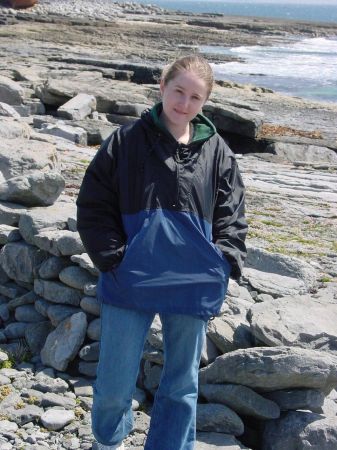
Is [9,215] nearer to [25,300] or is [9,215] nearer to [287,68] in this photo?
[25,300]

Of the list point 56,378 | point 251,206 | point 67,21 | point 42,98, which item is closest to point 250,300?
point 56,378

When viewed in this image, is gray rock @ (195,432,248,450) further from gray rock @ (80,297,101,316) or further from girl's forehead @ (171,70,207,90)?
girl's forehead @ (171,70,207,90)

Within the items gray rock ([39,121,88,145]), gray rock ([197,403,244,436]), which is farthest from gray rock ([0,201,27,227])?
gray rock ([39,121,88,145])

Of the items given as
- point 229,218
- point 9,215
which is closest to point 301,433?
point 229,218

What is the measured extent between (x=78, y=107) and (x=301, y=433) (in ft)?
43.4

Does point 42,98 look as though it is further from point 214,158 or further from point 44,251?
point 214,158

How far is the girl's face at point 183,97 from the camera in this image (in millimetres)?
3754

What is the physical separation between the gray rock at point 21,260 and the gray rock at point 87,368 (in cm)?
108

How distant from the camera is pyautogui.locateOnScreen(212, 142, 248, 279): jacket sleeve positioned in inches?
152

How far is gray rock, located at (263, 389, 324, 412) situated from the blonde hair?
1.92 meters

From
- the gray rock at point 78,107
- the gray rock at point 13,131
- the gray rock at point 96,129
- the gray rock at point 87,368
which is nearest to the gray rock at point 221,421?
the gray rock at point 87,368

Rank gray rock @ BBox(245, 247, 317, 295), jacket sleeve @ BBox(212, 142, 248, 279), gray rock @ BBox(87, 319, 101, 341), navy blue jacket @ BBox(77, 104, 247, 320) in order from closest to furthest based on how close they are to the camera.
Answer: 1. navy blue jacket @ BBox(77, 104, 247, 320)
2. jacket sleeve @ BBox(212, 142, 248, 279)
3. gray rock @ BBox(87, 319, 101, 341)
4. gray rock @ BBox(245, 247, 317, 295)

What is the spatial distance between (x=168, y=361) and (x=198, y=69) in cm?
147

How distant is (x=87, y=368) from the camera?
5.14 m
